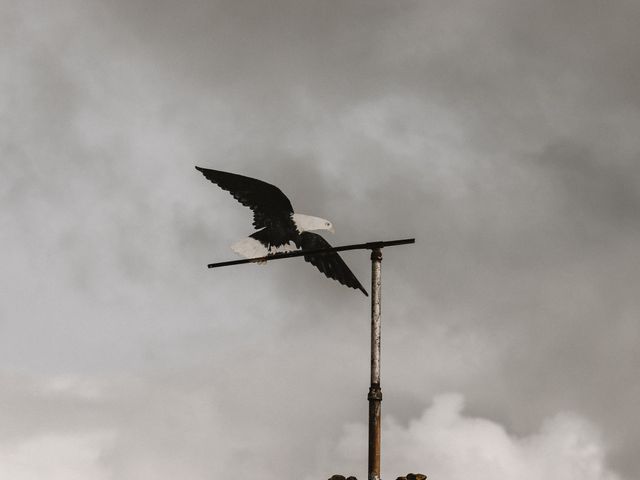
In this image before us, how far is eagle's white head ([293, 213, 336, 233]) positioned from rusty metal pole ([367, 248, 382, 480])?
1.09 metres

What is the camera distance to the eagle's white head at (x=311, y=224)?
13.5 m

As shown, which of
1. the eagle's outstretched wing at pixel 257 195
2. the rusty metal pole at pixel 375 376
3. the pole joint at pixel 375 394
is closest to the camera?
the rusty metal pole at pixel 375 376

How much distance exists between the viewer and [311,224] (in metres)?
13.6

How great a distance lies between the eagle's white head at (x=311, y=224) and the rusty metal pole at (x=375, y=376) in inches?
43.0

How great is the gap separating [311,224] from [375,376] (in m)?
2.61

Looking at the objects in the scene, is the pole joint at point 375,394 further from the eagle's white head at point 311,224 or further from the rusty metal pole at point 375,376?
the eagle's white head at point 311,224

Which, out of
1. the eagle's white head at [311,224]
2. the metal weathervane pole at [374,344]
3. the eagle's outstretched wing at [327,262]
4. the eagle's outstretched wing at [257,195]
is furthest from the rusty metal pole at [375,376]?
the eagle's outstretched wing at [257,195]

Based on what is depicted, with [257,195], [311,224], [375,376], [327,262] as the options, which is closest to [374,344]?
[375,376]

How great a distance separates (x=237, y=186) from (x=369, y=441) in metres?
4.41

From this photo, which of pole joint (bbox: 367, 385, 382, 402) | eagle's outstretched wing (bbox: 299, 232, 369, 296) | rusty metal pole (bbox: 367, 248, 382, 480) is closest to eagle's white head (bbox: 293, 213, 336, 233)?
eagle's outstretched wing (bbox: 299, 232, 369, 296)

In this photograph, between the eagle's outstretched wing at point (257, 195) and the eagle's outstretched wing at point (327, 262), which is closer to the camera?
the eagle's outstretched wing at point (327, 262)

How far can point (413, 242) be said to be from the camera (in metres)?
12.3

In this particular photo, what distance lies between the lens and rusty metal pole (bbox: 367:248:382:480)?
38.1ft

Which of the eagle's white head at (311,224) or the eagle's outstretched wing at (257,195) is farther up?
the eagle's outstretched wing at (257,195)
